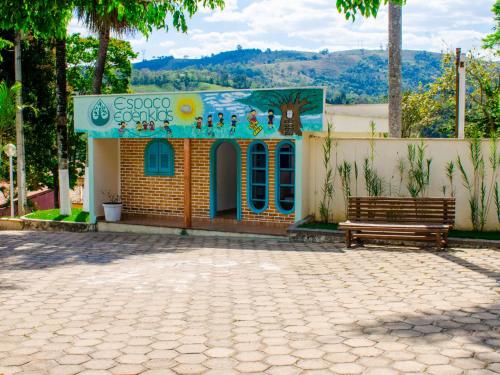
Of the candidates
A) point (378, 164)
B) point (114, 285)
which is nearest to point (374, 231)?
point (378, 164)

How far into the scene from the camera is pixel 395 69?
15.6 meters

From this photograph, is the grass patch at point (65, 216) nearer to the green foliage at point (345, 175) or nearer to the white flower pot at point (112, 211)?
the white flower pot at point (112, 211)

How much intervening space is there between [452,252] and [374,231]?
1480 mm

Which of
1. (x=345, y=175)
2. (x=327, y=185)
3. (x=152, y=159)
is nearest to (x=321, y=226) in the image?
(x=327, y=185)

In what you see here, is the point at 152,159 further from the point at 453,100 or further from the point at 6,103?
the point at 453,100

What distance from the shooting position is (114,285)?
28.1 ft

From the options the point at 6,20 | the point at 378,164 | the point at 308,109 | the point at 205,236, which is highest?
the point at 6,20

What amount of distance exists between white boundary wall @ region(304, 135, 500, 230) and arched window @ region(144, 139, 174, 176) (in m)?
4.07

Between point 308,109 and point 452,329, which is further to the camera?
point 308,109

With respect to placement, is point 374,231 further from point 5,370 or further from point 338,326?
point 5,370

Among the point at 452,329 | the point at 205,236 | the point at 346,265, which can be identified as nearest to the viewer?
the point at 452,329

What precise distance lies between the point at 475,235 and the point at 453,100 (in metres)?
23.0

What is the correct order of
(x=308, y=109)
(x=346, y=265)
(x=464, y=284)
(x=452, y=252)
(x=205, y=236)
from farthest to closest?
(x=205, y=236), (x=308, y=109), (x=452, y=252), (x=346, y=265), (x=464, y=284)

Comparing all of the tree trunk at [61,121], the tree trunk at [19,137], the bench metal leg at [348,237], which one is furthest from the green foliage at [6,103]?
the bench metal leg at [348,237]
